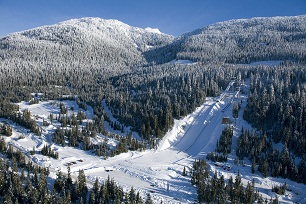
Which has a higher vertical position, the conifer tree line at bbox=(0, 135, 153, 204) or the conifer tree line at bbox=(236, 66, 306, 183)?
the conifer tree line at bbox=(236, 66, 306, 183)

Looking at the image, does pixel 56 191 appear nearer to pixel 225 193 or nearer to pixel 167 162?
pixel 167 162

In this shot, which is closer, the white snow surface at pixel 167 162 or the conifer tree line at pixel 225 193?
the conifer tree line at pixel 225 193

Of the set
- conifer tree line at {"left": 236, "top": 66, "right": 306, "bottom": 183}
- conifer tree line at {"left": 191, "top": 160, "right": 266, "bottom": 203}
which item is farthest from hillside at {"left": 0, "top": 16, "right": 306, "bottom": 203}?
conifer tree line at {"left": 236, "top": 66, "right": 306, "bottom": 183}

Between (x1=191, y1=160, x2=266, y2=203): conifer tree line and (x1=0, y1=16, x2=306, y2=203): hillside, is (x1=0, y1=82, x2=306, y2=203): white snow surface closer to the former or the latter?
(x1=0, y1=16, x2=306, y2=203): hillside

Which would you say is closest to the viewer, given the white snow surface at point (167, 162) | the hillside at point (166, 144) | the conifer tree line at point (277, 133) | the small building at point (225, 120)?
the hillside at point (166, 144)

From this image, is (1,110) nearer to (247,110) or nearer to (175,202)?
(175,202)

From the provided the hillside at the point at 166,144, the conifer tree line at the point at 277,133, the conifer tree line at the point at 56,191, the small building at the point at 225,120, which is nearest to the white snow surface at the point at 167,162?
the hillside at the point at 166,144

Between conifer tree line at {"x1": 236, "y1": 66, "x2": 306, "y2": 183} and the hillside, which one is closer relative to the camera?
the hillside

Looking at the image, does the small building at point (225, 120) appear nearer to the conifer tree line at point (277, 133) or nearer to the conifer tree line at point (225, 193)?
the conifer tree line at point (277, 133)

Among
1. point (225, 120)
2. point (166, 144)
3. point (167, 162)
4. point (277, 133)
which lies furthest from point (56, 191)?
point (277, 133)
